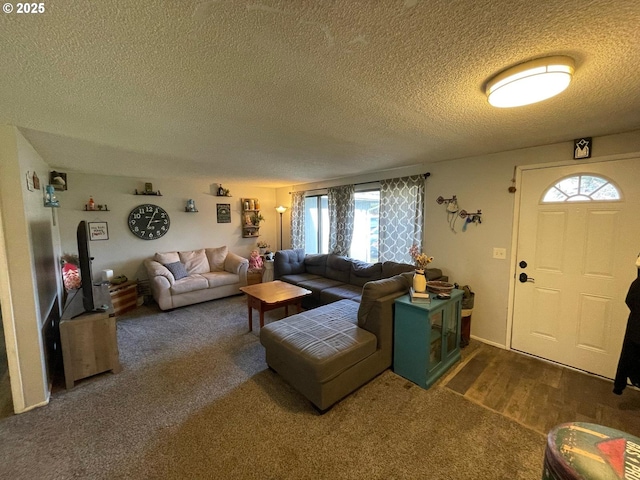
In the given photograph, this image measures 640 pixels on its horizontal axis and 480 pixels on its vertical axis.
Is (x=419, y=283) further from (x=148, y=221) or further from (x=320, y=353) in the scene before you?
(x=148, y=221)

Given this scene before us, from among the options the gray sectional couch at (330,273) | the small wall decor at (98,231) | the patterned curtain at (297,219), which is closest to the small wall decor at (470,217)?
the gray sectional couch at (330,273)

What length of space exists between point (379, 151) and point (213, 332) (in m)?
3.14

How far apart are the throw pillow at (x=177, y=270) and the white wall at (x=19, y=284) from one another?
235 cm

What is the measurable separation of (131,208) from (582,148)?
249 inches

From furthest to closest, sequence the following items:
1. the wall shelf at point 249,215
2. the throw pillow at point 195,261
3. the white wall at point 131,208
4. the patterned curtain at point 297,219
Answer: the wall shelf at point 249,215
the patterned curtain at point 297,219
the throw pillow at point 195,261
the white wall at point 131,208

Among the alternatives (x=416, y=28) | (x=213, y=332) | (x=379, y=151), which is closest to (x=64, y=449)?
(x=213, y=332)

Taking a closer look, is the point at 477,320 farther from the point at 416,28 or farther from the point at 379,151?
the point at 416,28

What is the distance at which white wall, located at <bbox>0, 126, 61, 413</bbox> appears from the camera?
194 centimetres

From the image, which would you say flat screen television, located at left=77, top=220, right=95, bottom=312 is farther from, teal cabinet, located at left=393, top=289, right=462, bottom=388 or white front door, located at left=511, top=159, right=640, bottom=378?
white front door, located at left=511, top=159, right=640, bottom=378

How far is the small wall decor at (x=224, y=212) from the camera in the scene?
18.4ft

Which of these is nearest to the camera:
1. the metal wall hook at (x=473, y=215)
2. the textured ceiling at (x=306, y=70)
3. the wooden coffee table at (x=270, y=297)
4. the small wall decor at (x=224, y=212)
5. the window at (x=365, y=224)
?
the textured ceiling at (x=306, y=70)

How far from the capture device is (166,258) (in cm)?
467

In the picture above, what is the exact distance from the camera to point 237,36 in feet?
3.43

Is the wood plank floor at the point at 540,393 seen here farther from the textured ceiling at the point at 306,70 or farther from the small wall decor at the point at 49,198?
the small wall decor at the point at 49,198
